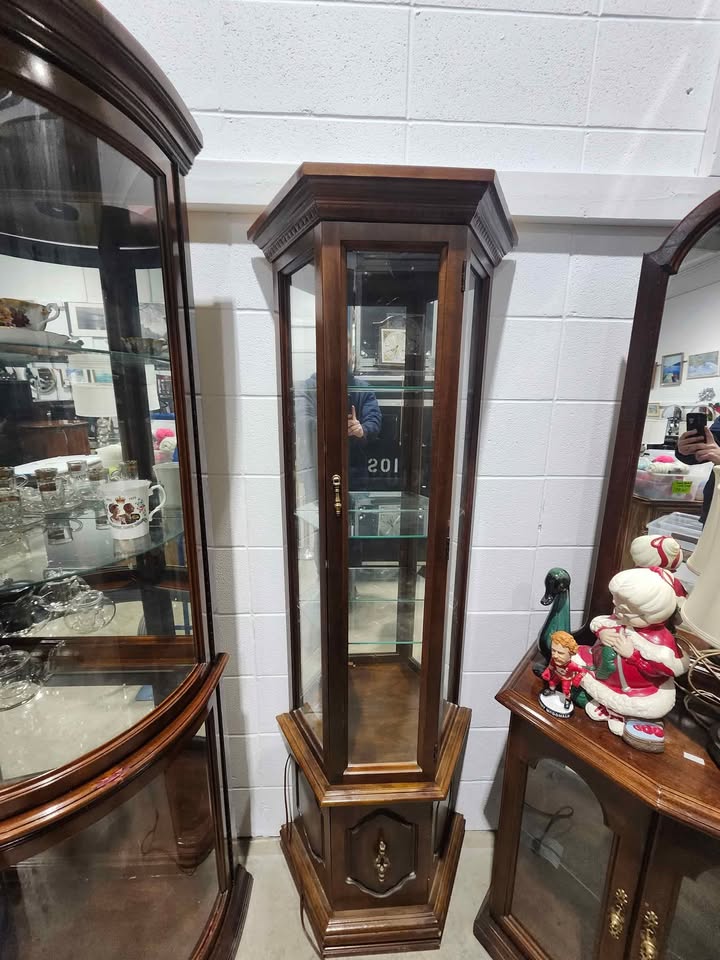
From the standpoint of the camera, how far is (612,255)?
1.03 meters

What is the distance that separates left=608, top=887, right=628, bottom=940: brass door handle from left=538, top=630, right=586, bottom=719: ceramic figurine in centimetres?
31

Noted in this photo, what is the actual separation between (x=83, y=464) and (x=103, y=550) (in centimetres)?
19

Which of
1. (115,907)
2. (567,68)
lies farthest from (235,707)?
(567,68)

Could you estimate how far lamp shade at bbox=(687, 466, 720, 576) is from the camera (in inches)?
31.0

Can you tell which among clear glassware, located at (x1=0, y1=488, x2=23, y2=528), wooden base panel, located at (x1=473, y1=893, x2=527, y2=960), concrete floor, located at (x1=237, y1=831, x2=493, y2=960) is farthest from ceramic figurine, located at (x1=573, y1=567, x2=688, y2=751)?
clear glassware, located at (x1=0, y1=488, x2=23, y2=528)

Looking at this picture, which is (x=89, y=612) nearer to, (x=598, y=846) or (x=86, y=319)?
(x=86, y=319)

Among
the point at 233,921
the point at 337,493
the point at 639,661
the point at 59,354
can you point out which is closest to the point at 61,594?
the point at 59,354

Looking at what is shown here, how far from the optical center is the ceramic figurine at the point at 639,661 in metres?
0.81

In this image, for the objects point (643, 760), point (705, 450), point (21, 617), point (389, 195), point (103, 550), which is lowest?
point (643, 760)

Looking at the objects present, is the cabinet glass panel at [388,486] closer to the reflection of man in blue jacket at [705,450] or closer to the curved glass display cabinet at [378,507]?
the curved glass display cabinet at [378,507]

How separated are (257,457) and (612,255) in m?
0.99

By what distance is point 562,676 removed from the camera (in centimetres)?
92

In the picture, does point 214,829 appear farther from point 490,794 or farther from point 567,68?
point 567,68

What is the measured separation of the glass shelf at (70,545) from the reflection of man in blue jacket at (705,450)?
1.09m
